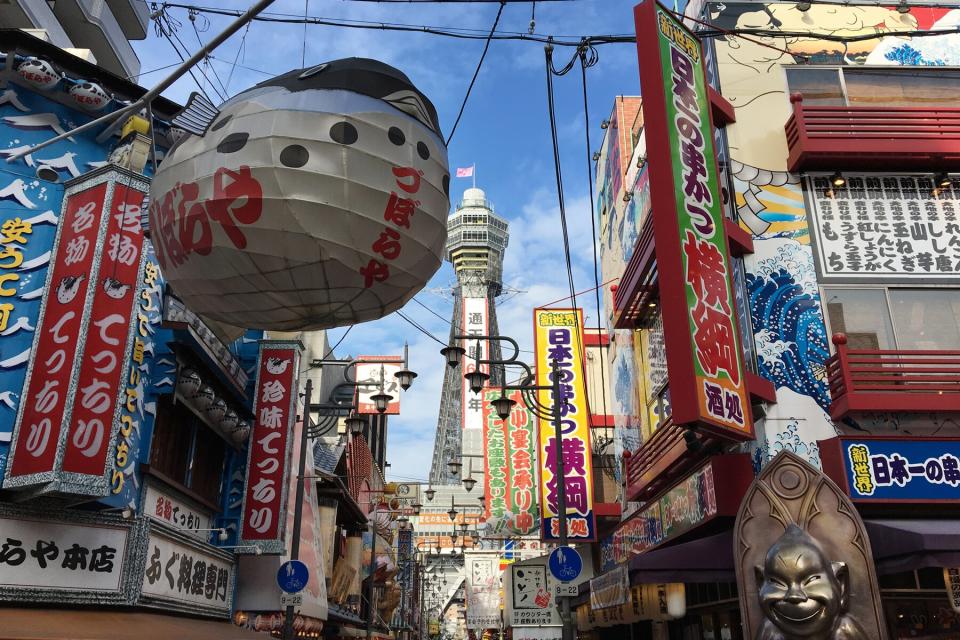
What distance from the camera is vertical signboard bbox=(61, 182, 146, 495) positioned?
936 centimetres

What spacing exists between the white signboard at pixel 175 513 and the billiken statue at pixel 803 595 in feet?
29.4

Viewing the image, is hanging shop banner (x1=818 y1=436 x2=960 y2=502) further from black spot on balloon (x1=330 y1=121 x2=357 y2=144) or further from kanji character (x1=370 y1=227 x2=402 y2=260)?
black spot on balloon (x1=330 y1=121 x2=357 y2=144)

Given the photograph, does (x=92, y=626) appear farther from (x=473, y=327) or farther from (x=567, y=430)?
(x=473, y=327)

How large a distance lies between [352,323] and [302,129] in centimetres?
183

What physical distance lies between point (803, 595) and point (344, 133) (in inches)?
284

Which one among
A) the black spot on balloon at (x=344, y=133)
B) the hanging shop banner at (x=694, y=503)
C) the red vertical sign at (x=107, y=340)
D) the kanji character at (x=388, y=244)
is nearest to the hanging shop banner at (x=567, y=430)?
the hanging shop banner at (x=694, y=503)

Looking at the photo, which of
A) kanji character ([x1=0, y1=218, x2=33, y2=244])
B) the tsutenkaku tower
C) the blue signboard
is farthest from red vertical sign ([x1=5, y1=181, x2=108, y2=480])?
the tsutenkaku tower

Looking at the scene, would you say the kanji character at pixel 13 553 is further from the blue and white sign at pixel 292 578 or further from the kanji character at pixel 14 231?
the blue and white sign at pixel 292 578

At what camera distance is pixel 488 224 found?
6284 inches

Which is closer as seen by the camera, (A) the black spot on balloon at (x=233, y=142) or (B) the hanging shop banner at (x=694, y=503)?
(A) the black spot on balloon at (x=233, y=142)

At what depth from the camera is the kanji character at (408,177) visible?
5.78m

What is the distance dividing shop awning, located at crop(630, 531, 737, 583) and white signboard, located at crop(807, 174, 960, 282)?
4.99m

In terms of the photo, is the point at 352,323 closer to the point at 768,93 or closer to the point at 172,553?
the point at 172,553

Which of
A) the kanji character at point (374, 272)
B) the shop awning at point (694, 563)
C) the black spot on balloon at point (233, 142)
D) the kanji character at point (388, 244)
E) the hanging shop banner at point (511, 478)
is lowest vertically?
the shop awning at point (694, 563)
